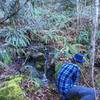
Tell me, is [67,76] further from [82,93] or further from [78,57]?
[82,93]

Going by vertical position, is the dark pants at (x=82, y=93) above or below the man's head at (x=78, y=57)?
below

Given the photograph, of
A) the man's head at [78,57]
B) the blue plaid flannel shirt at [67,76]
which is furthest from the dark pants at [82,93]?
the man's head at [78,57]

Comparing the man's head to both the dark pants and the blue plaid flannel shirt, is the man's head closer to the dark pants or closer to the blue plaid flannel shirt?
the blue plaid flannel shirt

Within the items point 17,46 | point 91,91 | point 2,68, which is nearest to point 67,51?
point 17,46

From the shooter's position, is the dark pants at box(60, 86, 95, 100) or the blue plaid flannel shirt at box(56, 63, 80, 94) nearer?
the dark pants at box(60, 86, 95, 100)

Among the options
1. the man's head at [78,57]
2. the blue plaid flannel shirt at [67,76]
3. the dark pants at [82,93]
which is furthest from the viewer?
the man's head at [78,57]

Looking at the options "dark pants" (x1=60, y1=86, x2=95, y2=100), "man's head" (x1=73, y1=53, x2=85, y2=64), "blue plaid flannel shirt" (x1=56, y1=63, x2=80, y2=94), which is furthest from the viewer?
"man's head" (x1=73, y1=53, x2=85, y2=64)

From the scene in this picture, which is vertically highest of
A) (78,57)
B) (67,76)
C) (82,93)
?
(78,57)

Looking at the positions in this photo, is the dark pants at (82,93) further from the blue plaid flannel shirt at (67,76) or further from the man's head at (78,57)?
the man's head at (78,57)

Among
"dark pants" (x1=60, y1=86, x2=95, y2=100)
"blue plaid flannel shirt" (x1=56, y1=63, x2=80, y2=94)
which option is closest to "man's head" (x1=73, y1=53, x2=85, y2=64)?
"blue plaid flannel shirt" (x1=56, y1=63, x2=80, y2=94)

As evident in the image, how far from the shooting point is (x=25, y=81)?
624 cm

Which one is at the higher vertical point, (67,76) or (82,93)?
(67,76)

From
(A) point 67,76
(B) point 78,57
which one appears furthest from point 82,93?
(B) point 78,57

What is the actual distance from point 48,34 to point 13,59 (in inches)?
62.7
